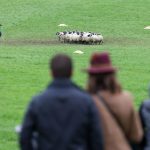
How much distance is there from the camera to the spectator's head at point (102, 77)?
23.7 feet

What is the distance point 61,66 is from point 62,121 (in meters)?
0.55

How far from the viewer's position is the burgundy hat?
7.23m

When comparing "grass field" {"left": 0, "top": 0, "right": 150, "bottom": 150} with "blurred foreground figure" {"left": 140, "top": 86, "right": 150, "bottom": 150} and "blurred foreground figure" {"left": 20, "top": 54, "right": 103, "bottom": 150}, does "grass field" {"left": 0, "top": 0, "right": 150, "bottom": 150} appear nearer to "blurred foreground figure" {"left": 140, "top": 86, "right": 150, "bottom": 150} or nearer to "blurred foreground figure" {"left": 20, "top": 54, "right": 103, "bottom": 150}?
"blurred foreground figure" {"left": 140, "top": 86, "right": 150, "bottom": 150}

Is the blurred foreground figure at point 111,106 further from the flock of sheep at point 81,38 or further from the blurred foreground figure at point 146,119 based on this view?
the flock of sheep at point 81,38

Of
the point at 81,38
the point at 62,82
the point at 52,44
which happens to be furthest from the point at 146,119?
the point at 81,38

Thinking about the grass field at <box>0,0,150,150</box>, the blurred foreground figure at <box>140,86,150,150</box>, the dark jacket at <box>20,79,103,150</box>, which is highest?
the dark jacket at <box>20,79,103,150</box>

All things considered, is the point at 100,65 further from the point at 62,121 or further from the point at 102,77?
the point at 62,121

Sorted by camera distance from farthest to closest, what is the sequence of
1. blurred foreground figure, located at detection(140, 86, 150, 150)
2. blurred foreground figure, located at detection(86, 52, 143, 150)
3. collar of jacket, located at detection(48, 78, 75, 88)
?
blurred foreground figure, located at detection(140, 86, 150, 150) → blurred foreground figure, located at detection(86, 52, 143, 150) → collar of jacket, located at detection(48, 78, 75, 88)

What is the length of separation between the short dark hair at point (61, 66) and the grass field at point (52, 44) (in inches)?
210

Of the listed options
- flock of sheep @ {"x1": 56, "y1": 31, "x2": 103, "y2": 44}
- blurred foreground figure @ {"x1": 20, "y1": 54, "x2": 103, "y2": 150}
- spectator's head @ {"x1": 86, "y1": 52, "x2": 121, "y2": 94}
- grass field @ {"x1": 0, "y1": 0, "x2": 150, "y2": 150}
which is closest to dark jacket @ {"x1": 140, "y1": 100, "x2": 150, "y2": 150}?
spectator's head @ {"x1": 86, "y1": 52, "x2": 121, "y2": 94}

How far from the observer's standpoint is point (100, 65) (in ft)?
24.2

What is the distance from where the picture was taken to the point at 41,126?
22.7 ft

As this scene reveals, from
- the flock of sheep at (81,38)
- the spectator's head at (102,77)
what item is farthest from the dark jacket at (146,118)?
the flock of sheep at (81,38)

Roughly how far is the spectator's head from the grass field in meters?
5.09
